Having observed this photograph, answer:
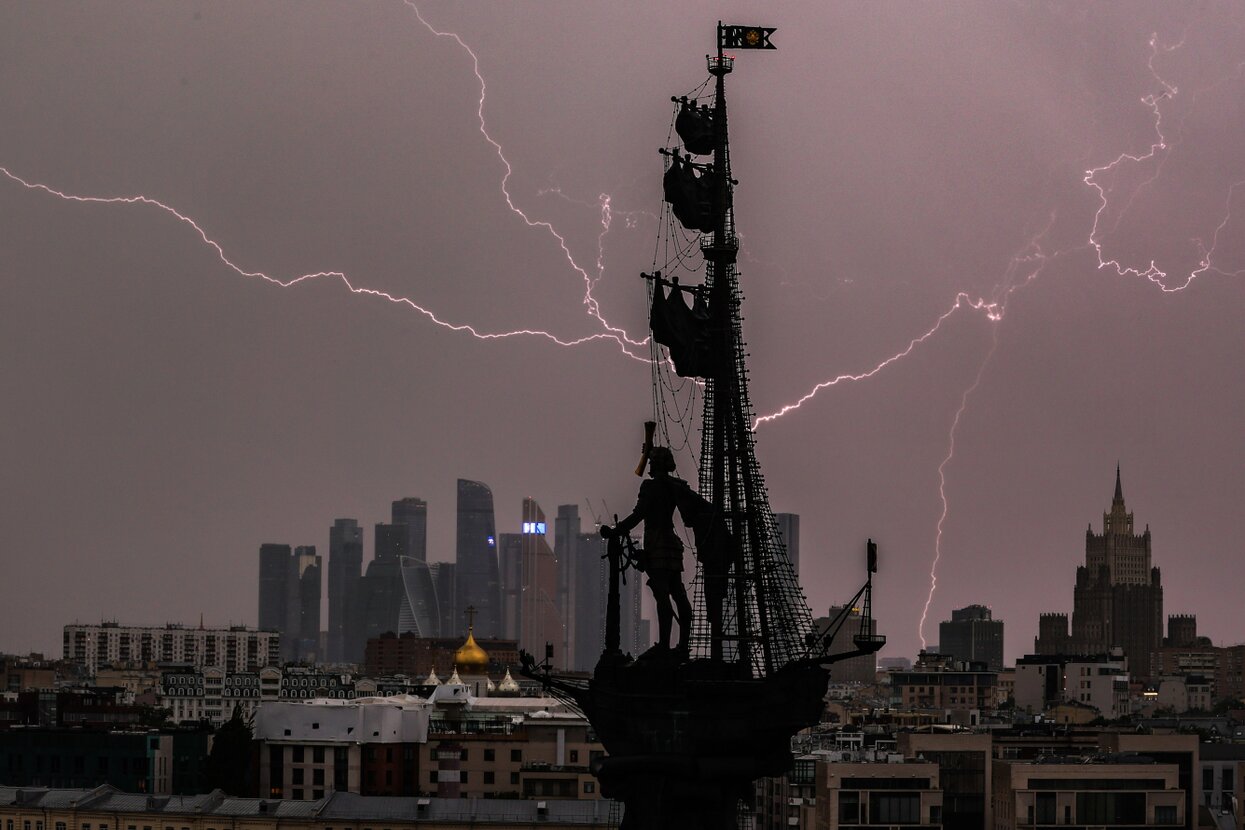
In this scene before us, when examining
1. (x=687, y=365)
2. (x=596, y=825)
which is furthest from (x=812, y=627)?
(x=596, y=825)

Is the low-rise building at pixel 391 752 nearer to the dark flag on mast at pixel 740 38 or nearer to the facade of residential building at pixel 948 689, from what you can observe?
the dark flag on mast at pixel 740 38

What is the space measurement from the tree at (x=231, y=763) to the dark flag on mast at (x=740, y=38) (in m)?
58.1

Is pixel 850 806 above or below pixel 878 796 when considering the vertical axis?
below

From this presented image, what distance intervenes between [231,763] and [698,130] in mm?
59252

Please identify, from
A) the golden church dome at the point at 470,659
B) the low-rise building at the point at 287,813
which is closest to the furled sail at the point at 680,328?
the low-rise building at the point at 287,813

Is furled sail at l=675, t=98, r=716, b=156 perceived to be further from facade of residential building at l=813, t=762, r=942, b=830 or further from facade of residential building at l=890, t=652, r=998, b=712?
facade of residential building at l=890, t=652, r=998, b=712

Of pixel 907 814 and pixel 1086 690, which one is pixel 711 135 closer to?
pixel 907 814

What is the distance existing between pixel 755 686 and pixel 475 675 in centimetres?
11277

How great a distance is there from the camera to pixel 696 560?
1292 inches

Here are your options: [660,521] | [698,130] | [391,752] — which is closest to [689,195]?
[698,130]

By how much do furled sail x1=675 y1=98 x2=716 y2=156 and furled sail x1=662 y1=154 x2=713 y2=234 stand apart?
0.28m

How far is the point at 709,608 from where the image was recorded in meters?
32.2

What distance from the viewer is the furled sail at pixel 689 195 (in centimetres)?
3444

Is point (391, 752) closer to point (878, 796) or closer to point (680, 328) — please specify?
point (878, 796)
